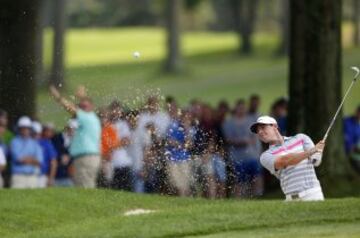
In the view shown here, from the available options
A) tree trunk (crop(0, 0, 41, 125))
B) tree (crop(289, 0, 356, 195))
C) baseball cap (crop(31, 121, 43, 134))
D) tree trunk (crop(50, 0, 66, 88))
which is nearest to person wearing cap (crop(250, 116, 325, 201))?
tree (crop(289, 0, 356, 195))

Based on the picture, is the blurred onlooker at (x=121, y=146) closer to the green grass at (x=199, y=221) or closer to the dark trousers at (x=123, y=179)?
the dark trousers at (x=123, y=179)

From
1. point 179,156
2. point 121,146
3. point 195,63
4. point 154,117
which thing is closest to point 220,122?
point 121,146

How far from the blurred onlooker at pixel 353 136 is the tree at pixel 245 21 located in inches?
1806

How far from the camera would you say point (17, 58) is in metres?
23.7

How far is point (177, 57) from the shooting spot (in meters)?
61.5

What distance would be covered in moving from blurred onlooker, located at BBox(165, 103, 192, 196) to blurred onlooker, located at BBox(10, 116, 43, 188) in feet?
8.05

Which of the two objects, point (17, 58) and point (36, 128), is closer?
point (36, 128)

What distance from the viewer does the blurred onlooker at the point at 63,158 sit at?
66.1 ft

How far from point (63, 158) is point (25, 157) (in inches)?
38.6

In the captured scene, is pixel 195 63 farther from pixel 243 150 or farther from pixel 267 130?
pixel 267 130

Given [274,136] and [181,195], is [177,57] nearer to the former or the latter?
[181,195]

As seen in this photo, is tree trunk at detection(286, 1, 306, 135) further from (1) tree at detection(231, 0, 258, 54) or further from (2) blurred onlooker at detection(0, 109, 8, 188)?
Answer: (1) tree at detection(231, 0, 258, 54)

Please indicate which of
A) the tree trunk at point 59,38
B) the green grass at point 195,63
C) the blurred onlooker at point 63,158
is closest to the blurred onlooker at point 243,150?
the blurred onlooker at point 63,158

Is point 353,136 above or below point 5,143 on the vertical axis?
above
